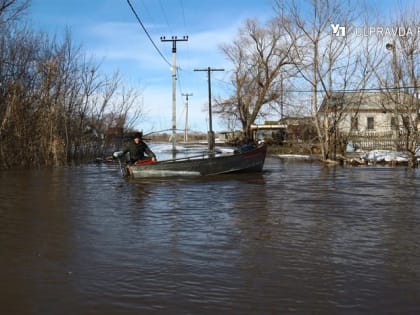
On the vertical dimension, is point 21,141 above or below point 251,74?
below

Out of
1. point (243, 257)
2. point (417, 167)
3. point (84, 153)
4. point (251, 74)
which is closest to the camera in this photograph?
point (243, 257)

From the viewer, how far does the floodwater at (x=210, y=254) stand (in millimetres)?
4867

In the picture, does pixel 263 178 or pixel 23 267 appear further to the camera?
pixel 263 178

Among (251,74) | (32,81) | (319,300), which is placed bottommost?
(319,300)

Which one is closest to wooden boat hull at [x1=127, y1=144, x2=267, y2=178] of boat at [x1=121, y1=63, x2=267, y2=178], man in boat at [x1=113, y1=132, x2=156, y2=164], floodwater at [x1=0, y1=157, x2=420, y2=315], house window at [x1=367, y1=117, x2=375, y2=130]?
boat at [x1=121, y1=63, x2=267, y2=178]

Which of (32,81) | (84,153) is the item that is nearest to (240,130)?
(84,153)

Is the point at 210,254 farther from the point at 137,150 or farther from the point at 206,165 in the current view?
the point at 206,165

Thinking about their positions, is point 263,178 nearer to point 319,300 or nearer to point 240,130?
point 319,300

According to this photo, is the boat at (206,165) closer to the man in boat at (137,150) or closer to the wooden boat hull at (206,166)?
the wooden boat hull at (206,166)

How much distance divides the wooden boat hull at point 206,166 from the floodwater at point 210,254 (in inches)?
164

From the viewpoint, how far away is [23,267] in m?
6.08

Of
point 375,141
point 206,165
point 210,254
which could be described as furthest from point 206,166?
point 375,141

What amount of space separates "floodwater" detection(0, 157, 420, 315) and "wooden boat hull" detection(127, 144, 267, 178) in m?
4.18

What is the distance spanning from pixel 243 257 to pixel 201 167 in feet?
39.2
